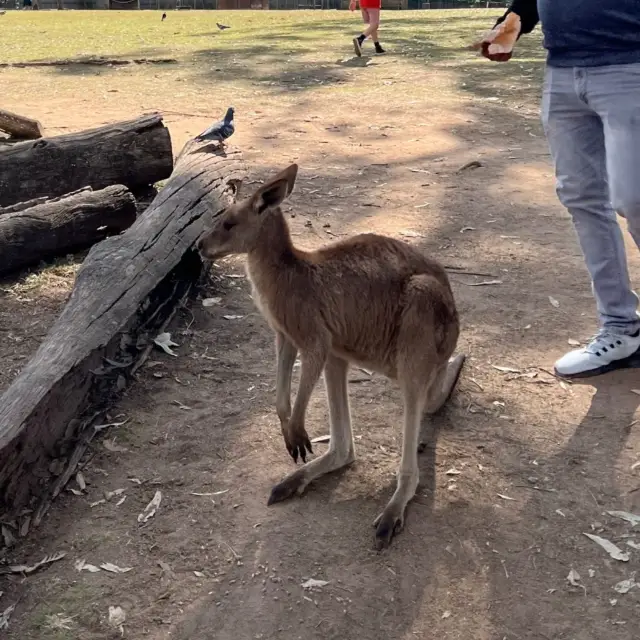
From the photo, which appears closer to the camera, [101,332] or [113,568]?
[113,568]

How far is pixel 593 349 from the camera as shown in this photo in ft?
10.2

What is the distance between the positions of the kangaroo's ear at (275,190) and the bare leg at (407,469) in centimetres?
67

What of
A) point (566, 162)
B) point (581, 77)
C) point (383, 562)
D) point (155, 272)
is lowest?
point (383, 562)

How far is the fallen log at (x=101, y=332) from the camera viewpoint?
2410 mm

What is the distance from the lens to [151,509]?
2436 mm

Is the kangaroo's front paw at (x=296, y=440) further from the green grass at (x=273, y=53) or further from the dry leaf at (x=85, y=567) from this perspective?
the green grass at (x=273, y=53)

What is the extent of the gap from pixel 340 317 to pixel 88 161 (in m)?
2.82

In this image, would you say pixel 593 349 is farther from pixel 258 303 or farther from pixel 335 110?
pixel 335 110

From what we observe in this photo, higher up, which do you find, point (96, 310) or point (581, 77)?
point (581, 77)

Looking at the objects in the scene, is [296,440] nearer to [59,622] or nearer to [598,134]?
[59,622]

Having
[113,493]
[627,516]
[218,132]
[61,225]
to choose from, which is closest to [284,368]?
[113,493]

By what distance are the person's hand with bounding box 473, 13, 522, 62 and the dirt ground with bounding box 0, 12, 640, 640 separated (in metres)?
1.13

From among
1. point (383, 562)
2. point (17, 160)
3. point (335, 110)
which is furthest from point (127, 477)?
point (335, 110)

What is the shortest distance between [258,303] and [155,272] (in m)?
1.07
